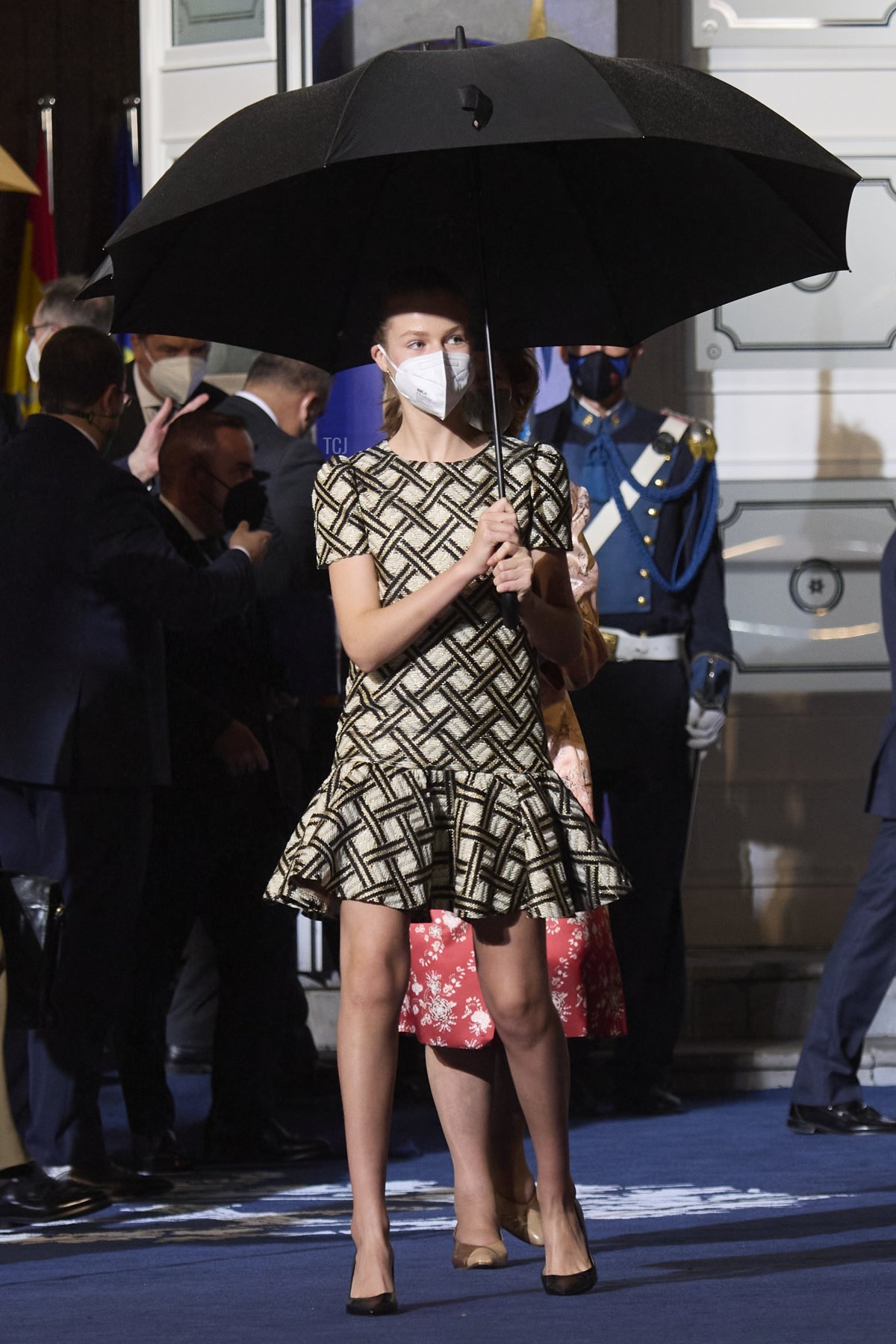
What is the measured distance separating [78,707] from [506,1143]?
1.29 metres

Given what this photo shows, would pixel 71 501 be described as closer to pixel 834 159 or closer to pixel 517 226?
pixel 517 226

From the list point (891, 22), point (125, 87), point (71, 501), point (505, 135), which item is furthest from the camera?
point (125, 87)

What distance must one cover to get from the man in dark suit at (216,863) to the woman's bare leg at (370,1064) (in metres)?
1.75

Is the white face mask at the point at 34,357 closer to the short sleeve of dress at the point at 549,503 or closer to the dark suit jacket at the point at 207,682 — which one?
the dark suit jacket at the point at 207,682

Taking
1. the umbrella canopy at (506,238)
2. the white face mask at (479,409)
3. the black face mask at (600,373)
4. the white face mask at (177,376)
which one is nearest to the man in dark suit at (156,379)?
the white face mask at (177,376)

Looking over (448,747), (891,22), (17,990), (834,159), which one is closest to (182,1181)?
(17,990)

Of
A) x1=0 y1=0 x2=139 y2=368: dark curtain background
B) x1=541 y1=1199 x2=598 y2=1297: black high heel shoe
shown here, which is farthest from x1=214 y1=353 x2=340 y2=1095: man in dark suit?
x1=0 y1=0 x2=139 y2=368: dark curtain background

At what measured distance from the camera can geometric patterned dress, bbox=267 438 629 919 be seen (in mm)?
3037

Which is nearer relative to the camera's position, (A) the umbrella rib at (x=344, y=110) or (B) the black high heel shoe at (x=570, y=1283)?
(A) the umbrella rib at (x=344, y=110)

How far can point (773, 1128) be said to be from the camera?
502 cm

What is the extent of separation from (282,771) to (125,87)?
4414 mm

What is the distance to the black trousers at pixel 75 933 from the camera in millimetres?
4246

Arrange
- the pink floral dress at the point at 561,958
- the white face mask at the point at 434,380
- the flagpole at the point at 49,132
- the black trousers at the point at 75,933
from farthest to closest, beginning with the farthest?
the flagpole at the point at 49,132 → the black trousers at the point at 75,933 → the pink floral dress at the point at 561,958 → the white face mask at the point at 434,380

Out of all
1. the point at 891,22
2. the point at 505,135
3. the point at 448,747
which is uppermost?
the point at 891,22
